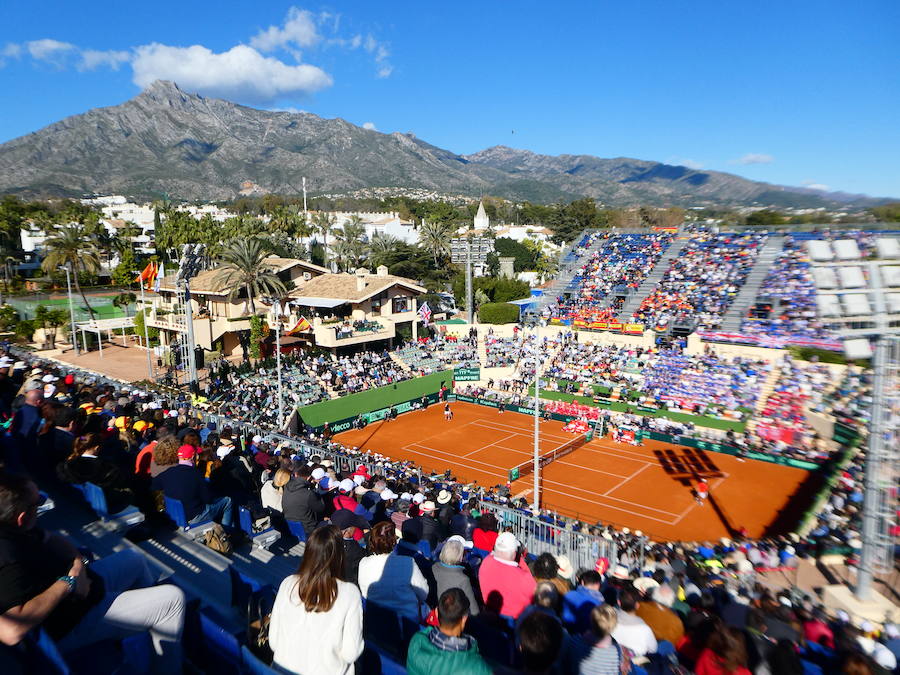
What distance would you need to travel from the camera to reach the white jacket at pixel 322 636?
3611mm

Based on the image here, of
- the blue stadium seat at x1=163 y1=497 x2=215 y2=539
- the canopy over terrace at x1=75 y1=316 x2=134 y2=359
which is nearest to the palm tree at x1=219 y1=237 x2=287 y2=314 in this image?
the canopy over terrace at x1=75 y1=316 x2=134 y2=359

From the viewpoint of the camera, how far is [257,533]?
7898 millimetres

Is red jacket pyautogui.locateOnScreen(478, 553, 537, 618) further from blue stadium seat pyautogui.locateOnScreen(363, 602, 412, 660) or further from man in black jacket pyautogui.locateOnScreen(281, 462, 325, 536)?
man in black jacket pyautogui.locateOnScreen(281, 462, 325, 536)

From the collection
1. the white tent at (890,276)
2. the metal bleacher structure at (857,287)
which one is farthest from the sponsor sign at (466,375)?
the white tent at (890,276)

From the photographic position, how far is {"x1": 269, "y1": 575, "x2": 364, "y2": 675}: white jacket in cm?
361

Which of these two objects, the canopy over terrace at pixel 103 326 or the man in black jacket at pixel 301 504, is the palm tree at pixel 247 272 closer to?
the canopy over terrace at pixel 103 326

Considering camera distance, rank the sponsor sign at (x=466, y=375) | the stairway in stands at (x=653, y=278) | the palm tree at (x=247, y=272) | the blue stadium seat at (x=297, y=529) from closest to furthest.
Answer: the blue stadium seat at (x=297, y=529) → the palm tree at (x=247, y=272) → the sponsor sign at (x=466, y=375) → the stairway in stands at (x=653, y=278)

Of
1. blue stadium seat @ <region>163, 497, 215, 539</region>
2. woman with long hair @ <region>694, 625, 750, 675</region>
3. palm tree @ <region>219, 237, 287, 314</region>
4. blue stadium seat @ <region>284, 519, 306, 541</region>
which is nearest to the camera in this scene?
woman with long hair @ <region>694, 625, 750, 675</region>

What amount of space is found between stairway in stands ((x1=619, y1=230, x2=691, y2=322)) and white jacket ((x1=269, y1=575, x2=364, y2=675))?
41.1 metres

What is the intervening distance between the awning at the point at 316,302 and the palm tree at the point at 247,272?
5.86ft

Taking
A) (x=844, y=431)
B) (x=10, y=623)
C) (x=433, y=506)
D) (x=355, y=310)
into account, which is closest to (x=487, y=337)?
(x=355, y=310)

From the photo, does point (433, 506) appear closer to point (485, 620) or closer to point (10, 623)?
point (485, 620)

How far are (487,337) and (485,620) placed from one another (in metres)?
40.7

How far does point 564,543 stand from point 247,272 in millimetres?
31658
